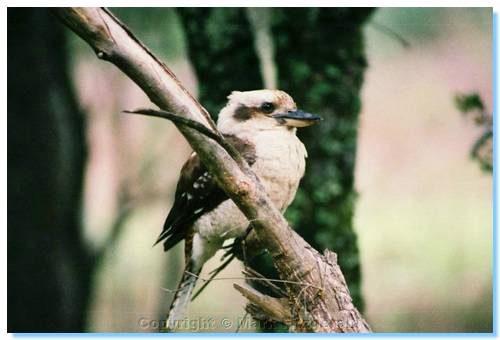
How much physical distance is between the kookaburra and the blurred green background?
8 cm

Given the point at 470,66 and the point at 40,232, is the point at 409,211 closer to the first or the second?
the point at 470,66

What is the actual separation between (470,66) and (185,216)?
122 cm

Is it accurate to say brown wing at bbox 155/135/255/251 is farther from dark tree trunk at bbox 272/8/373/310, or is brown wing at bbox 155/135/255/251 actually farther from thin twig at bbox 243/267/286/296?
dark tree trunk at bbox 272/8/373/310

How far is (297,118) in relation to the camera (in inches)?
95.6

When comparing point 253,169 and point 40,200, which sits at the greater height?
point 253,169

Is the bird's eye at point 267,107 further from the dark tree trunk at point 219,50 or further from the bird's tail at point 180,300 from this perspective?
the bird's tail at point 180,300

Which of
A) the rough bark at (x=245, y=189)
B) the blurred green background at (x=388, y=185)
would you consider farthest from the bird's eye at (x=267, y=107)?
the rough bark at (x=245, y=189)

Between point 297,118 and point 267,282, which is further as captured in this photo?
point 297,118

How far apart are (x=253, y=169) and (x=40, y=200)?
877 millimetres

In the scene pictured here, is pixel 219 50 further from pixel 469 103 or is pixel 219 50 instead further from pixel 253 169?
pixel 469 103

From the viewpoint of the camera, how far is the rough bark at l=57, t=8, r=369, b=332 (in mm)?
1805

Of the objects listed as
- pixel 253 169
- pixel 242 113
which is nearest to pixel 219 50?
pixel 242 113

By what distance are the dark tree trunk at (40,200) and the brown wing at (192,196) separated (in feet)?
1.20

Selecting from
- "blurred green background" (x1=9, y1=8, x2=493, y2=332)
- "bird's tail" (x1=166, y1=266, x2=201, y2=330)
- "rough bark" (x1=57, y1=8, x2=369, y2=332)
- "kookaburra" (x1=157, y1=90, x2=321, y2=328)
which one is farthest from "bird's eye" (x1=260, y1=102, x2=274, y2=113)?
"bird's tail" (x1=166, y1=266, x2=201, y2=330)
